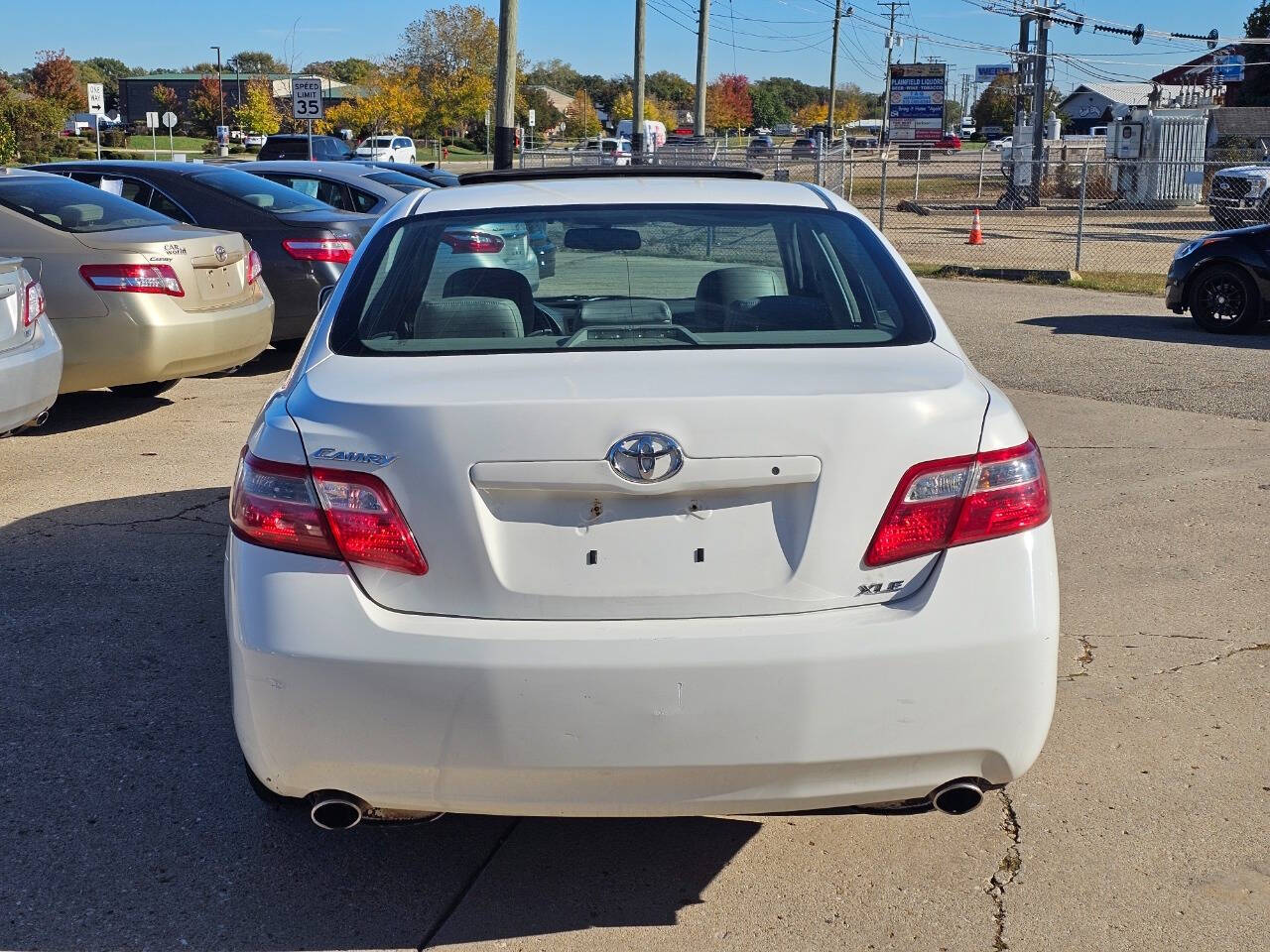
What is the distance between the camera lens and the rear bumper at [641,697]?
2703 mm

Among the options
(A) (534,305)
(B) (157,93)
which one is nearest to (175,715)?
(A) (534,305)

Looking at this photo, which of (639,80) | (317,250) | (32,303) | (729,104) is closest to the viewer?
(32,303)

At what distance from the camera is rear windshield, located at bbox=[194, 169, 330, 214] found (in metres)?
11.1

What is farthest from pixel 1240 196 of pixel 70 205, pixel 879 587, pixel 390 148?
pixel 390 148

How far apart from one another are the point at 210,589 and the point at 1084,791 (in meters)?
3.31

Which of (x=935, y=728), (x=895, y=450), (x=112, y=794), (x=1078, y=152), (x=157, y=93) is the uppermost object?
(x=157, y=93)

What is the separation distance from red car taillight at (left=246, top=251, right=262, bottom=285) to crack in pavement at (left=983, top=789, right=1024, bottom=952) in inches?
274

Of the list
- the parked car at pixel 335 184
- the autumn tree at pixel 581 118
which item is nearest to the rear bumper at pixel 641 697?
the parked car at pixel 335 184

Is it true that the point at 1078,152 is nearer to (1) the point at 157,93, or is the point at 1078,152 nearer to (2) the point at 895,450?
(2) the point at 895,450

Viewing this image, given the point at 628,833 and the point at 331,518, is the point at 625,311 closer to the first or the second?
the point at 331,518

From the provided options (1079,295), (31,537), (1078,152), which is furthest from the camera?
(1078,152)

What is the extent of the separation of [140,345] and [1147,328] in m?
9.54

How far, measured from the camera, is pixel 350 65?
127 metres

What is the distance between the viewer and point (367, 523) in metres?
2.80
